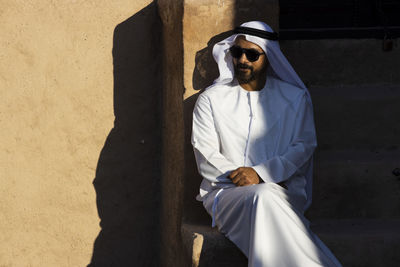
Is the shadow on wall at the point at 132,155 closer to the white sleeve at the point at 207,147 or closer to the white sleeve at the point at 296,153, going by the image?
the white sleeve at the point at 207,147

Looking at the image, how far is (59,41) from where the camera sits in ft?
20.6

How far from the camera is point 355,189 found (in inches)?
235

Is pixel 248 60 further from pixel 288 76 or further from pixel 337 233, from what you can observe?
pixel 337 233

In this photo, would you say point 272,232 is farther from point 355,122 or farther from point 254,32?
point 355,122

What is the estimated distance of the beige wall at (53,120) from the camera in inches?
246

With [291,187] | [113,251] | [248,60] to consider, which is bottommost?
[113,251]

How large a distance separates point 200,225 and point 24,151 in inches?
59.8

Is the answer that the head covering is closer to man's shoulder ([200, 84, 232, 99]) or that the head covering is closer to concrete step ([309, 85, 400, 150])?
man's shoulder ([200, 84, 232, 99])

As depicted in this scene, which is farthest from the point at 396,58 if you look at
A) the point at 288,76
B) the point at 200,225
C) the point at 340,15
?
the point at 200,225

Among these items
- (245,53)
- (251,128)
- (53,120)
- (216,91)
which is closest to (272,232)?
(251,128)

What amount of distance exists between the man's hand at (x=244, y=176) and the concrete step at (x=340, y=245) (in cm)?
35

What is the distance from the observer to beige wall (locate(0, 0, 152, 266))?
626 cm

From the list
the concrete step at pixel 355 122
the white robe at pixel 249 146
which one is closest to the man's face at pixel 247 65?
the white robe at pixel 249 146

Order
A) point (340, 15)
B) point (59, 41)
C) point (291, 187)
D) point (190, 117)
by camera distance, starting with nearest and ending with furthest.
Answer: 1. point (291, 187)
2. point (190, 117)
3. point (59, 41)
4. point (340, 15)
